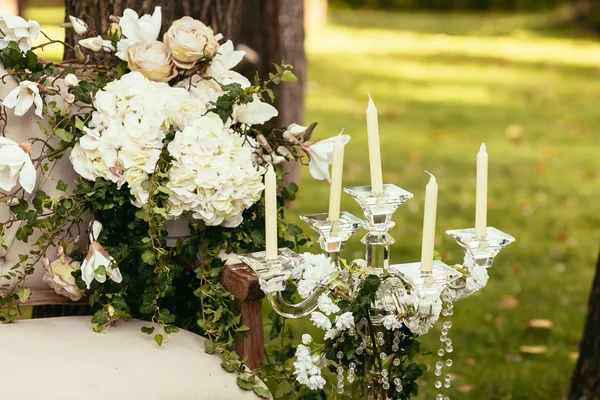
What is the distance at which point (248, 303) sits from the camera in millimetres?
2242

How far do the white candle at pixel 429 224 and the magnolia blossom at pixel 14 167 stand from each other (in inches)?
38.1

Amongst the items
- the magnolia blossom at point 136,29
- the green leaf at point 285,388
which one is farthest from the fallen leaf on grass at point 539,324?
the magnolia blossom at point 136,29

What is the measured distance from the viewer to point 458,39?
1334 centimetres

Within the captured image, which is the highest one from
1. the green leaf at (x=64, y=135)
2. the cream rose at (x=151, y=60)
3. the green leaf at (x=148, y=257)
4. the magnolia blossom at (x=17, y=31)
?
the magnolia blossom at (x=17, y=31)

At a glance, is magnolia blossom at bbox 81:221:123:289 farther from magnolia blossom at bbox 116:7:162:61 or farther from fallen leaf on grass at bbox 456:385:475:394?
fallen leaf on grass at bbox 456:385:475:394

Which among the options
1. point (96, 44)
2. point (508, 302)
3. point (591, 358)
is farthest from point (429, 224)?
point (508, 302)

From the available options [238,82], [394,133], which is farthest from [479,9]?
[238,82]

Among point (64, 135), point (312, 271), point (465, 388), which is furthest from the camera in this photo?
point (465, 388)

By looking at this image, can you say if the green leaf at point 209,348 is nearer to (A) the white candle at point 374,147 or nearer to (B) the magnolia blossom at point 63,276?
(B) the magnolia blossom at point 63,276

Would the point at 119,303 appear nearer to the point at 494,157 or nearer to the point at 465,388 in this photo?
the point at 465,388

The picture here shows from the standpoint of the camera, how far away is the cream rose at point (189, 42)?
2.30 m

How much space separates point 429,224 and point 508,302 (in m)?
2.61

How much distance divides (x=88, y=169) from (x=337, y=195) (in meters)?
0.64

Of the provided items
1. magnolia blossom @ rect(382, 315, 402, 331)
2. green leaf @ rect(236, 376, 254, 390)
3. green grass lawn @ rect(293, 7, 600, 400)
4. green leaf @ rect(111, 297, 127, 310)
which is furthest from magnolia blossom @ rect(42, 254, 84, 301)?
green grass lawn @ rect(293, 7, 600, 400)
